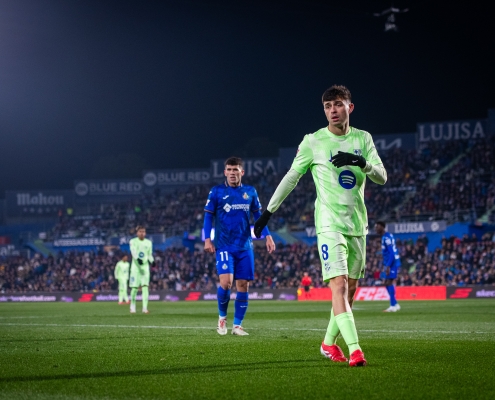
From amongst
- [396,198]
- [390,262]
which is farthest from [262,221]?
[396,198]

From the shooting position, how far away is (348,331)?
6676 mm

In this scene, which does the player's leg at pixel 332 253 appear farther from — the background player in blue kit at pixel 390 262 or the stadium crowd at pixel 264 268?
the stadium crowd at pixel 264 268

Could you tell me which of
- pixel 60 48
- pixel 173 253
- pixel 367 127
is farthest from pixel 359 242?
pixel 367 127

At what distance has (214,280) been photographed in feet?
160

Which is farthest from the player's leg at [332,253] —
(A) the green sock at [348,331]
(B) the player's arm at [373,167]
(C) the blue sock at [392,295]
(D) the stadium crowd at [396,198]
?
(D) the stadium crowd at [396,198]

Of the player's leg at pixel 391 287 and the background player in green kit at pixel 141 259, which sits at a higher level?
the background player in green kit at pixel 141 259

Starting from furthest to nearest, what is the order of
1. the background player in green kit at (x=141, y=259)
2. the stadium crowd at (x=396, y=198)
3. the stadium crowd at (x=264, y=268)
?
1. the stadium crowd at (x=396, y=198)
2. the stadium crowd at (x=264, y=268)
3. the background player in green kit at (x=141, y=259)

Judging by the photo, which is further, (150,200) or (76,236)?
(150,200)

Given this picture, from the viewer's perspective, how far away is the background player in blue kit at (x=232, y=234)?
1177 cm

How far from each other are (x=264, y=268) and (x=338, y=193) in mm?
41410

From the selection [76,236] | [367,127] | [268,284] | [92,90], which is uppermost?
[92,90]

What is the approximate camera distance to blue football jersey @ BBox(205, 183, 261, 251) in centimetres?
1189

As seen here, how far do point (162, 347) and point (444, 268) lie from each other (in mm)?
32911

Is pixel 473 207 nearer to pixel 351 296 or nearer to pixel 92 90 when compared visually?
pixel 351 296
